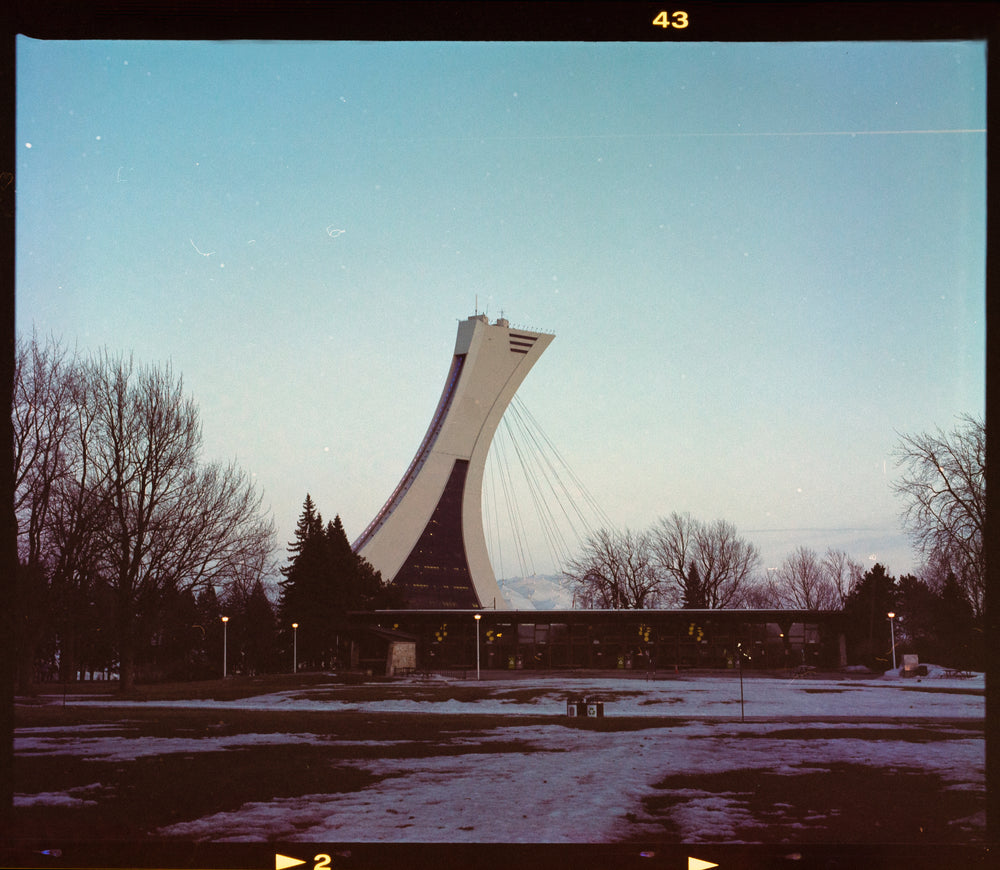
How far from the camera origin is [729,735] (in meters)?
8.07

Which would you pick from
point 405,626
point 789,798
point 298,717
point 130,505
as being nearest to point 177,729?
point 298,717

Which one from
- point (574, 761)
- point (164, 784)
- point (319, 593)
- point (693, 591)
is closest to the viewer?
point (164, 784)

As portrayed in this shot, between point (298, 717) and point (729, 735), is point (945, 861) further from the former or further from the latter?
point (298, 717)

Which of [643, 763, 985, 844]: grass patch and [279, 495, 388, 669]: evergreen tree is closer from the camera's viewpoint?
[643, 763, 985, 844]: grass patch

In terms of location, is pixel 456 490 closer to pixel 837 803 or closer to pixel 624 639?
pixel 624 639

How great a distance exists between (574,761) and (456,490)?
3693 cm

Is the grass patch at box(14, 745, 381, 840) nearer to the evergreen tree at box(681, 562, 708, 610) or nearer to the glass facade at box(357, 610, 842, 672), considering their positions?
the evergreen tree at box(681, 562, 708, 610)

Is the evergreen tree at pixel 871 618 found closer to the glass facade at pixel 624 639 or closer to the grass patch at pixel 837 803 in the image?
the glass facade at pixel 624 639

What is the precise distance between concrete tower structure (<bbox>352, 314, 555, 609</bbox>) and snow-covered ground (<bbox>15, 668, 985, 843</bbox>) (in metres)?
26.2

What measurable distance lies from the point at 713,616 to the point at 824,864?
23.2 meters

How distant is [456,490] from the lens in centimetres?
4344

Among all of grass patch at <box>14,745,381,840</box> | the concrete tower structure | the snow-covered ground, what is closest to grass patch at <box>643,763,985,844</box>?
the snow-covered ground

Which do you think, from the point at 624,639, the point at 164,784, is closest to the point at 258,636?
the point at 624,639

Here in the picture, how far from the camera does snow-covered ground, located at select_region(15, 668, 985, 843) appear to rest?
3496 millimetres
